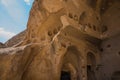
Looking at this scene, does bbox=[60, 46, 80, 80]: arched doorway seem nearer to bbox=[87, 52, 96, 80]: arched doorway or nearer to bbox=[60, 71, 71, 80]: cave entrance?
bbox=[60, 71, 71, 80]: cave entrance

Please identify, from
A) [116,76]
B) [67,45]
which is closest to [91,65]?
[116,76]

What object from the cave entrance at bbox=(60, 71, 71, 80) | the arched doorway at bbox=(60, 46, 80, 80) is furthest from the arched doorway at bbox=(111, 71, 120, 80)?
the cave entrance at bbox=(60, 71, 71, 80)

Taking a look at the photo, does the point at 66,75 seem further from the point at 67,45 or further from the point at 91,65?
the point at 67,45

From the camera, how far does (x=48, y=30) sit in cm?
Result: 1030

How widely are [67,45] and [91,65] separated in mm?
2204

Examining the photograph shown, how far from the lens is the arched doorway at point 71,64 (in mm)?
9188

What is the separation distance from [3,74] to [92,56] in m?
4.89

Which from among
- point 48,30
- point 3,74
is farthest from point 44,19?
point 3,74

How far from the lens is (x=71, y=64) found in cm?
936

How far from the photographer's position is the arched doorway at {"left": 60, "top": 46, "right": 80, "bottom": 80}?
30.1ft

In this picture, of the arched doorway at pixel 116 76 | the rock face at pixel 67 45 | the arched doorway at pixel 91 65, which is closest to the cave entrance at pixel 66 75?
the rock face at pixel 67 45

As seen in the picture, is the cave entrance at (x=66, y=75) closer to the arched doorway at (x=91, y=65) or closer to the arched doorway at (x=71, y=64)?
the arched doorway at (x=71, y=64)

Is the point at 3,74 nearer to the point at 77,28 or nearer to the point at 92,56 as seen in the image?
the point at 77,28

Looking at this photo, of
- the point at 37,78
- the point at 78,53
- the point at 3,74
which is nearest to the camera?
the point at 3,74
